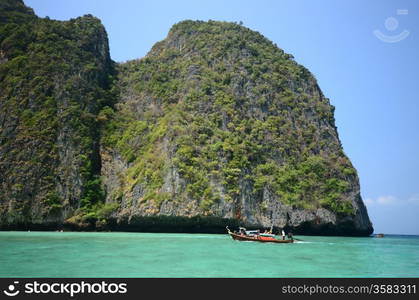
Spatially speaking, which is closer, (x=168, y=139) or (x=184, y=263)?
(x=184, y=263)

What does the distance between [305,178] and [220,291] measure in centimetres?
3902

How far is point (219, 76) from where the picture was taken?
191 ft

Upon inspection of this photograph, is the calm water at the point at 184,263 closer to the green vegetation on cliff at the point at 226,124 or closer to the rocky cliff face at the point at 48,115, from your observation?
the green vegetation on cliff at the point at 226,124

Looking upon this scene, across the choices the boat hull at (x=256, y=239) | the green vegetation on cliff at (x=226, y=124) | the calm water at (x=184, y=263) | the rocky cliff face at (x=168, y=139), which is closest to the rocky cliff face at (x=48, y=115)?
the rocky cliff face at (x=168, y=139)

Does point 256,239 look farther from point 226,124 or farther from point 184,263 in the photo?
point 226,124

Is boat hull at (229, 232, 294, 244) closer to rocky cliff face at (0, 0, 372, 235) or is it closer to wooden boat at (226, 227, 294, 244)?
wooden boat at (226, 227, 294, 244)

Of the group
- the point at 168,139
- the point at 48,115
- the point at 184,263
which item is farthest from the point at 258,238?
the point at 48,115

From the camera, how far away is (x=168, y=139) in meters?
49.5

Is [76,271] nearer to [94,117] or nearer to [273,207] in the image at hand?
[273,207]

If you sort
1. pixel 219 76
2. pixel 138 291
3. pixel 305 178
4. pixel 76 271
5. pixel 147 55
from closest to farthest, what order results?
1. pixel 138 291
2. pixel 76 271
3. pixel 305 178
4. pixel 219 76
5. pixel 147 55

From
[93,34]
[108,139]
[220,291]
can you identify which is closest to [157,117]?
[108,139]

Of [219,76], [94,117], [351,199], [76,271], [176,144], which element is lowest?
[76,271]

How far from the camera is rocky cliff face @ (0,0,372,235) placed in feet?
146

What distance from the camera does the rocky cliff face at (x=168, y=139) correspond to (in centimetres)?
4462
